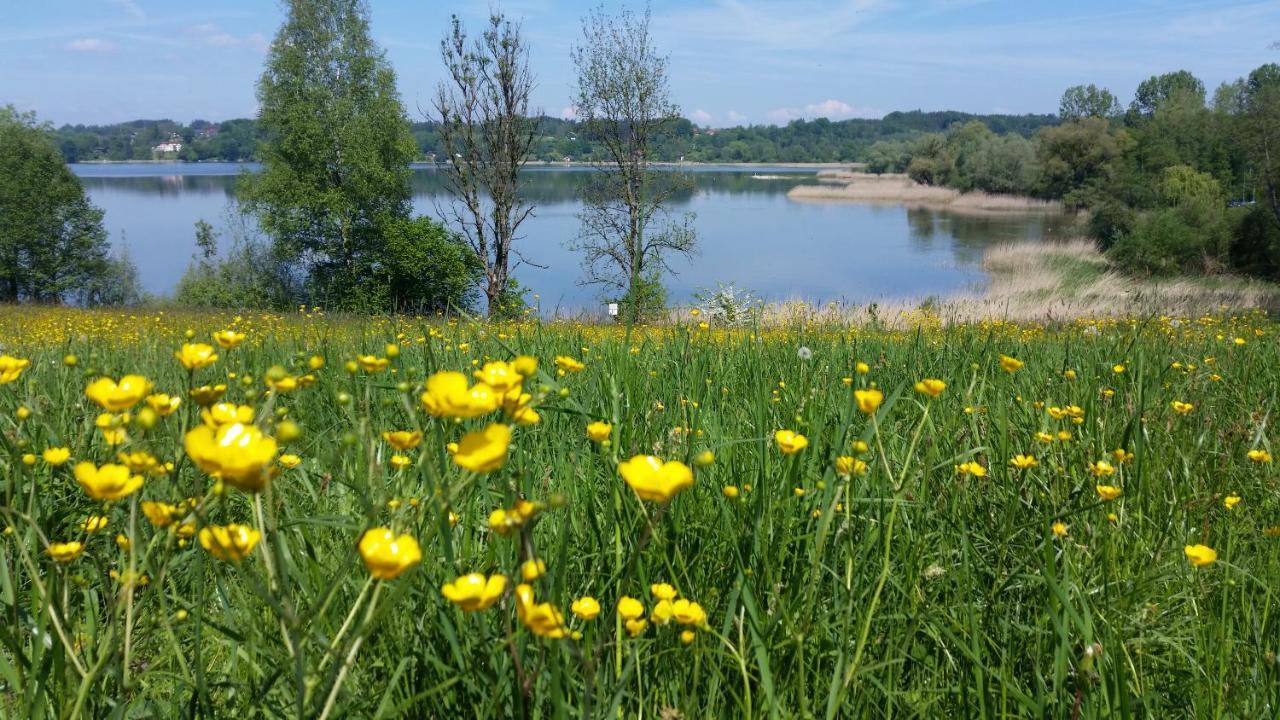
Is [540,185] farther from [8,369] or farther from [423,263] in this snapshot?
[8,369]

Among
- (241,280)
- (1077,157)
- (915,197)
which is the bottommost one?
(241,280)

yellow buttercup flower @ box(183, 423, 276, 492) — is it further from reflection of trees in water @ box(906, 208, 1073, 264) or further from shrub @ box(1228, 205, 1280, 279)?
shrub @ box(1228, 205, 1280, 279)

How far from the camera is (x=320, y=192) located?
2684 centimetres

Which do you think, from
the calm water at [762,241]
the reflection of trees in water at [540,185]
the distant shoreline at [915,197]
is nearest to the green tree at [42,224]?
the calm water at [762,241]

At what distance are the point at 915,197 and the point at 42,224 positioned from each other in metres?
54.8

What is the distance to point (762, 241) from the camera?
37.2m

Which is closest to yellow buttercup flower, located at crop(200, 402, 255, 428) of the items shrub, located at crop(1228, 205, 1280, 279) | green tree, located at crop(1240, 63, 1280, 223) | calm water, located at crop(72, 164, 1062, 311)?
calm water, located at crop(72, 164, 1062, 311)

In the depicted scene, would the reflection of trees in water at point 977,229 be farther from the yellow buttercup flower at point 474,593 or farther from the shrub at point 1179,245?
the yellow buttercup flower at point 474,593

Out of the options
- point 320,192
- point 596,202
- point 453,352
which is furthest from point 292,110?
point 453,352

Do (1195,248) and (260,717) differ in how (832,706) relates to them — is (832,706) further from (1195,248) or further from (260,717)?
(1195,248)

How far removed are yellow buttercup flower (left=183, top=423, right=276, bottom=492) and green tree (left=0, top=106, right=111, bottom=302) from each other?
38187mm

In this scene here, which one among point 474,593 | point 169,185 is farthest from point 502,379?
point 169,185

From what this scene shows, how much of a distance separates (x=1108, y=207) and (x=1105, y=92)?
5666 centimetres

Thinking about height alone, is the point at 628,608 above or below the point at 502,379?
below
